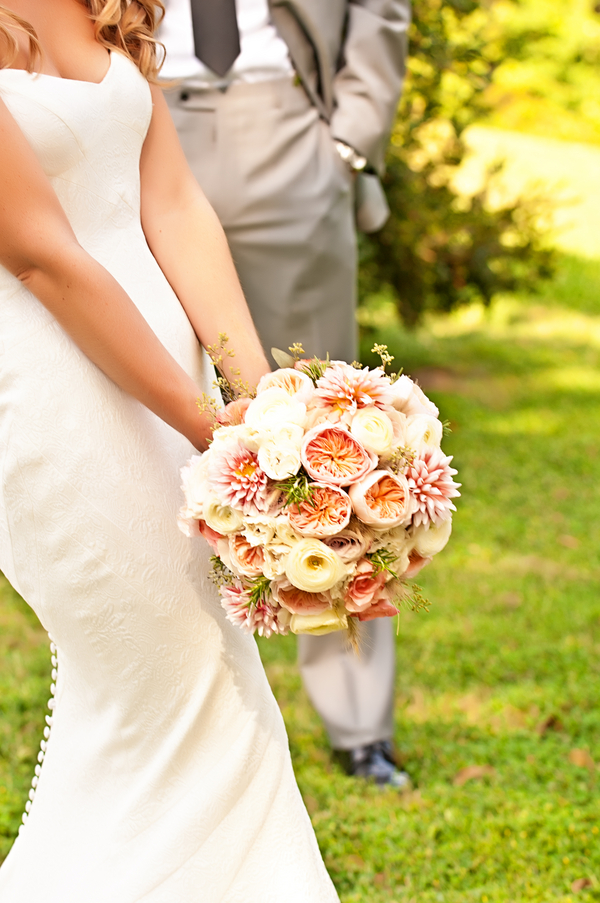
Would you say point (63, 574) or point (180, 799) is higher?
point (63, 574)

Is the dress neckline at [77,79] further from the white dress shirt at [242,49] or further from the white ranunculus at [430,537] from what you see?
the white ranunculus at [430,537]

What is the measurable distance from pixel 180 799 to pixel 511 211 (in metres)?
6.49

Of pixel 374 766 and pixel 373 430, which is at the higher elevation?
pixel 373 430

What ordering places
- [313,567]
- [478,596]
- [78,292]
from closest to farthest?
[313,567] → [78,292] → [478,596]

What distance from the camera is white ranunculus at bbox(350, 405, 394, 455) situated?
5.10 feet

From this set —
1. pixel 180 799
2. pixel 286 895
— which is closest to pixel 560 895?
pixel 286 895

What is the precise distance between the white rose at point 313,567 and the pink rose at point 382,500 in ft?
0.27

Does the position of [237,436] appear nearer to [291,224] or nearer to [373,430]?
[373,430]

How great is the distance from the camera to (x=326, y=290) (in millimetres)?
3070

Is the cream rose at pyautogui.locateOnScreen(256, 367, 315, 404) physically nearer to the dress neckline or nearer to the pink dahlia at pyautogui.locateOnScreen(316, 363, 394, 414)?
the pink dahlia at pyautogui.locateOnScreen(316, 363, 394, 414)

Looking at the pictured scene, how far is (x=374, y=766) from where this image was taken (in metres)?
3.20

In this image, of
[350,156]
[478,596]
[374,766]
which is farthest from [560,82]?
[374,766]

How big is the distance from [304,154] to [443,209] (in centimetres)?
450

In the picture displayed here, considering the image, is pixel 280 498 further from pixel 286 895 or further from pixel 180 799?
pixel 286 895
